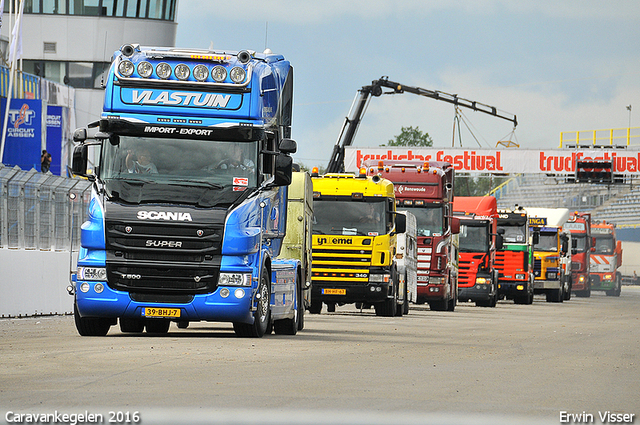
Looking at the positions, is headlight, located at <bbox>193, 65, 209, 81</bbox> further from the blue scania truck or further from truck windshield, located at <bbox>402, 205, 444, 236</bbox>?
truck windshield, located at <bbox>402, 205, 444, 236</bbox>

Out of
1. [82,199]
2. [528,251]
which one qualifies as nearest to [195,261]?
[82,199]

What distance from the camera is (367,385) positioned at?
35.4 ft

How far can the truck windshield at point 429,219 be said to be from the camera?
32.3 m

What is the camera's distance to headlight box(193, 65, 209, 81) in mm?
16328

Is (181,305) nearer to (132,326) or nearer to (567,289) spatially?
(132,326)

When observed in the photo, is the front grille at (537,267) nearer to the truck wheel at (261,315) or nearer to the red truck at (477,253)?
the red truck at (477,253)

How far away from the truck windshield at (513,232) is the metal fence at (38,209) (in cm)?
2139

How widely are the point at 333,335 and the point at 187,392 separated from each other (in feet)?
31.9

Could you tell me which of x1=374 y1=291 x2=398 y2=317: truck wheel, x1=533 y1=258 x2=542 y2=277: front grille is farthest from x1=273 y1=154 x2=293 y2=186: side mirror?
x1=533 y1=258 x2=542 y2=277: front grille

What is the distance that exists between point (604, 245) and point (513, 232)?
24.6 metres

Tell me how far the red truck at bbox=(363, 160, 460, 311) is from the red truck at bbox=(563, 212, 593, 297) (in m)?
26.5

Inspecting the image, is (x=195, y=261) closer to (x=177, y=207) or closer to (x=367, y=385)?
(x=177, y=207)

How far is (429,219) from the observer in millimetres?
32469

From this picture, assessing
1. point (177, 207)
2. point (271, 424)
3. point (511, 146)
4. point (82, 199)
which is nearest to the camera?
point (271, 424)
